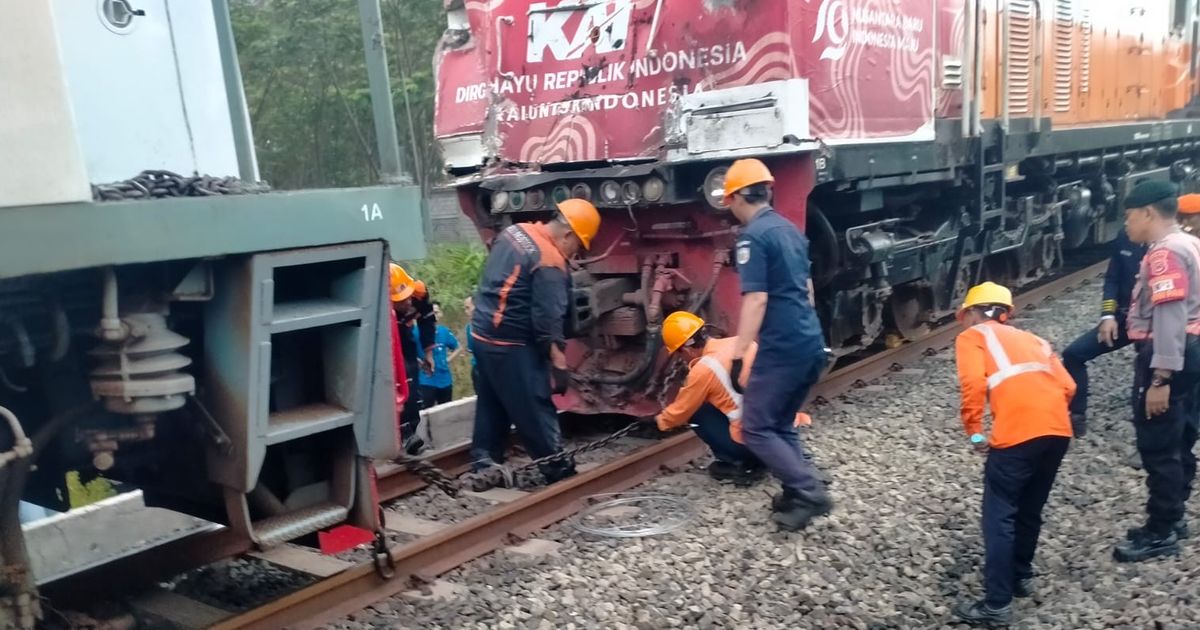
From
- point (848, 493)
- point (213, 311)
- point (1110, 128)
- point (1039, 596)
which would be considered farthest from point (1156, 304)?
point (1110, 128)

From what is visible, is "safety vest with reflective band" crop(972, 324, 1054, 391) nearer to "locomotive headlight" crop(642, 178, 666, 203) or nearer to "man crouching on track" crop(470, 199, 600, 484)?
"man crouching on track" crop(470, 199, 600, 484)

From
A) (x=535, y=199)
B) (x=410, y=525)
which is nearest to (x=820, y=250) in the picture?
(x=535, y=199)

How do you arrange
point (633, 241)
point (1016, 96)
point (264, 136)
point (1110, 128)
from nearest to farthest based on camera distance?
point (633, 241)
point (1016, 96)
point (1110, 128)
point (264, 136)

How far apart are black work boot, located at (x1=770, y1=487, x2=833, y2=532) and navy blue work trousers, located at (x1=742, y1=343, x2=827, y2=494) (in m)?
0.04

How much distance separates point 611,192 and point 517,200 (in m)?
0.79

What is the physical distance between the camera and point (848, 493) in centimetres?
502

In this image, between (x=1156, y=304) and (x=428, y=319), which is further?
(x=428, y=319)

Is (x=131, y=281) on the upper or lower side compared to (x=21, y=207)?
lower

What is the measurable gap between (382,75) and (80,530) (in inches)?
102

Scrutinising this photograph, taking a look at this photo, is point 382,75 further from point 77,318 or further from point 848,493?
point 848,493

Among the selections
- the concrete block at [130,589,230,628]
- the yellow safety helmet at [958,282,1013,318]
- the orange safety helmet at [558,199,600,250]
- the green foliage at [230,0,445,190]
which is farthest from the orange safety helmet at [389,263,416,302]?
the green foliage at [230,0,445,190]

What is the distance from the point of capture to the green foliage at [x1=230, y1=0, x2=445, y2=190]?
15297 millimetres

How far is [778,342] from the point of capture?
4.71 metres

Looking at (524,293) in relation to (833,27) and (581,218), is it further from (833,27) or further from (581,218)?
(833,27)
